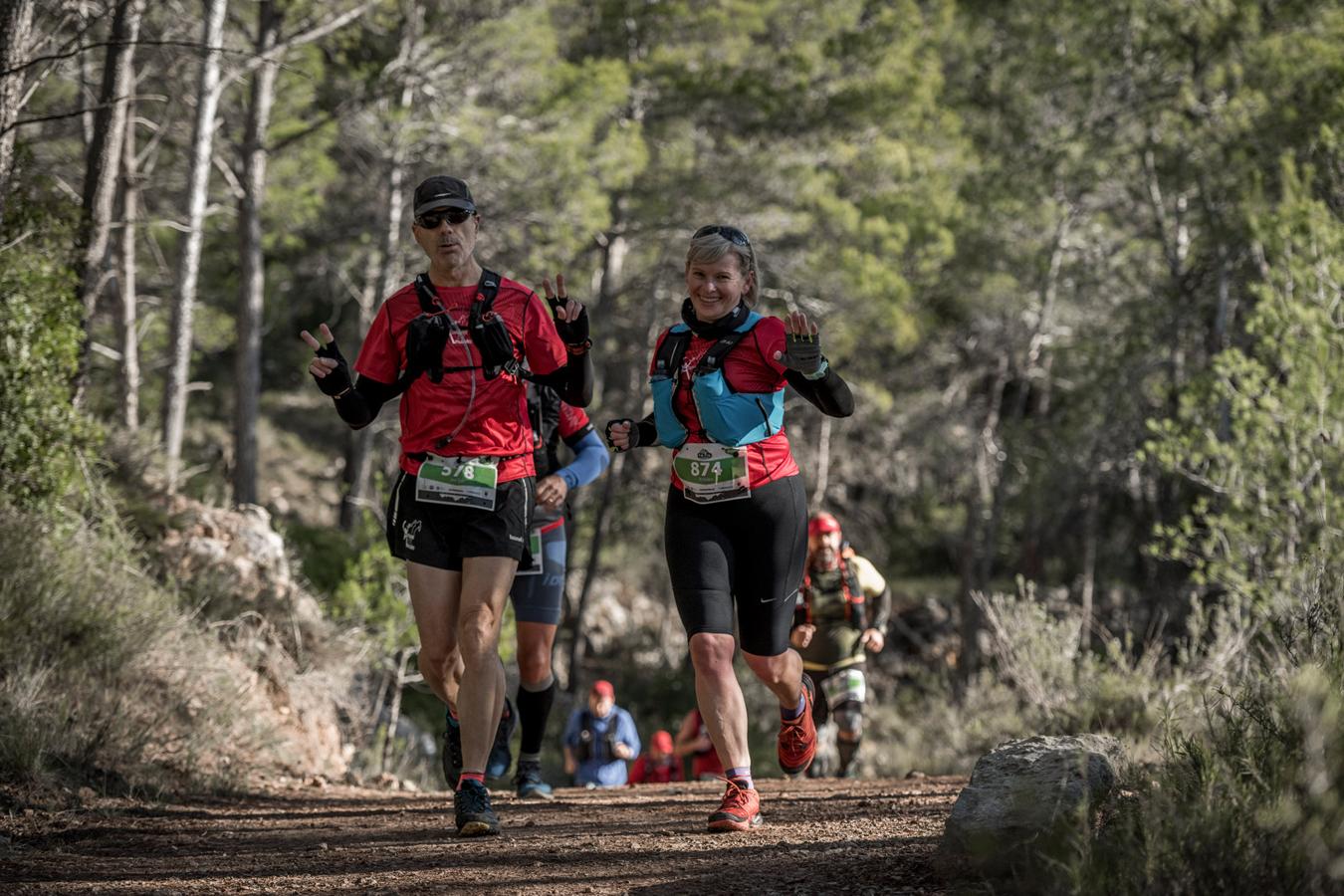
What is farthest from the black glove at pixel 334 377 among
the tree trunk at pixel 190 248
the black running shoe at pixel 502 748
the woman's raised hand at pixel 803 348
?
the tree trunk at pixel 190 248

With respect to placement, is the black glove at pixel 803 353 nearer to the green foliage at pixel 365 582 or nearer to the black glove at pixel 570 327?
the black glove at pixel 570 327

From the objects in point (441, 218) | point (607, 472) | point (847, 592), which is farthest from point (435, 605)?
point (607, 472)

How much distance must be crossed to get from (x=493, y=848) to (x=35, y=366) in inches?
219

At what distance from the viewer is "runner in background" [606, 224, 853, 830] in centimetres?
523

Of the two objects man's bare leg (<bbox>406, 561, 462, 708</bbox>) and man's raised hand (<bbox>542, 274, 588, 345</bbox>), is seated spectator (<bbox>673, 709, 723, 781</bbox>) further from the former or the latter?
man's raised hand (<bbox>542, 274, 588, 345</bbox>)

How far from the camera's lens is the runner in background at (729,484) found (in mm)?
5230

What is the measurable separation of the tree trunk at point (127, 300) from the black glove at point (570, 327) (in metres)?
9.52

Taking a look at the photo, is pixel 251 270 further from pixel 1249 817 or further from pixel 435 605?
pixel 1249 817

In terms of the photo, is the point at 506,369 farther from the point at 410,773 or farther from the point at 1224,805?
the point at 410,773

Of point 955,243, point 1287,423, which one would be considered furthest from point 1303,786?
point 955,243

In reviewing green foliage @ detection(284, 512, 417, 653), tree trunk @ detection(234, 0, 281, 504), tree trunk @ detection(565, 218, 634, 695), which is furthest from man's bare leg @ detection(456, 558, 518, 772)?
tree trunk @ detection(565, 218, 634, 695)

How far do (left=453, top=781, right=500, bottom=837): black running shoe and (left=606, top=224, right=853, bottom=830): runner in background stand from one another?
0.81 metres

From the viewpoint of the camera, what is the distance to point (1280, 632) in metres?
6.11

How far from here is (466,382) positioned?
17.3 feet
